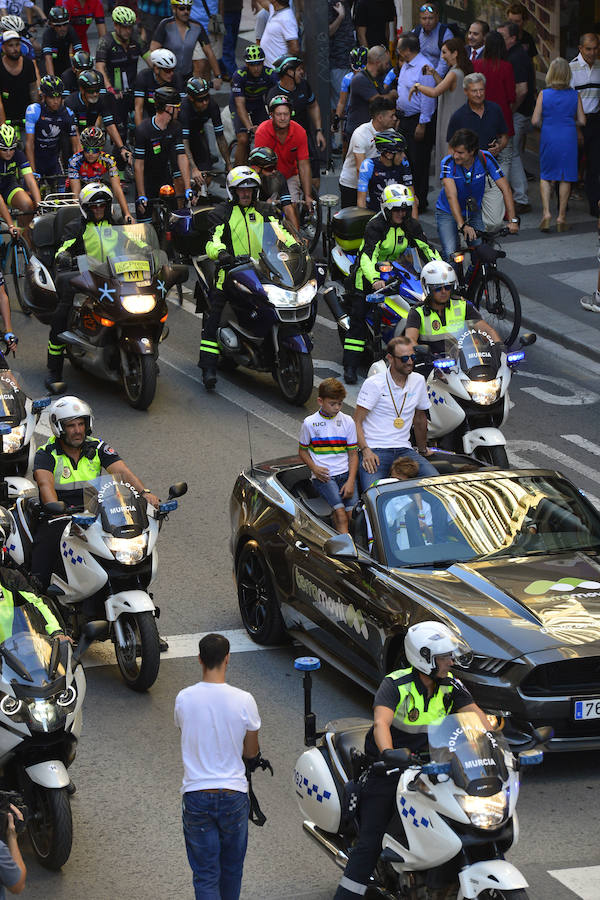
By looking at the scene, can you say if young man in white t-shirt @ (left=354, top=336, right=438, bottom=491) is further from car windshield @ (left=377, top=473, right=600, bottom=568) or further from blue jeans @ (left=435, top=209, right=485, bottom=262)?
blue jeans @ (left=435, top=209, right=485, bottom=262)

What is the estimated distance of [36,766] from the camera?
29.5 ft

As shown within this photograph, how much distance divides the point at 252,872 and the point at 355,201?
1246cm

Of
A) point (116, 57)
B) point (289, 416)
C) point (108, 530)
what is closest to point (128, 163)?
point (116, 57)

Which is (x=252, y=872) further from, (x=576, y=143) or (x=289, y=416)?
(x=576, y=143)

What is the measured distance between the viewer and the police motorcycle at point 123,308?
16578mm

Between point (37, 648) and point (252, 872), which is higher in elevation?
point (37, 648)

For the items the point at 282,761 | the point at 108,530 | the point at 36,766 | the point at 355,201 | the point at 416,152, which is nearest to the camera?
the point at 36,766

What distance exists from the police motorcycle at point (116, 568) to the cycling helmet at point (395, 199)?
5447 millimetres

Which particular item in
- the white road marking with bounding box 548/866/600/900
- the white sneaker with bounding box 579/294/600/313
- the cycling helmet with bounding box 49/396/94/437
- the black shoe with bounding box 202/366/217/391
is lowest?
the white sneaker with bounding box 579/294/600/313

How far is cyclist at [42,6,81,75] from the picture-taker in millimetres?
26547

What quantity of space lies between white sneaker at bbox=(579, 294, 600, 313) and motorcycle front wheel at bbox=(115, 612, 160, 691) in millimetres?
9131

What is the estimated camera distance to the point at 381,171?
18109 mm

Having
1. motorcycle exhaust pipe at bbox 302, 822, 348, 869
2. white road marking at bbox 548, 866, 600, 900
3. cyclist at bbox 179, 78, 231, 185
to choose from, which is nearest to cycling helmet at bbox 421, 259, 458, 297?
cyclist at bbox 179, 78, 231, 185

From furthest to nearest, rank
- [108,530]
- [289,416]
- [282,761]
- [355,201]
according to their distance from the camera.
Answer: [355,201], [289,416], [108,530], [282,761]
